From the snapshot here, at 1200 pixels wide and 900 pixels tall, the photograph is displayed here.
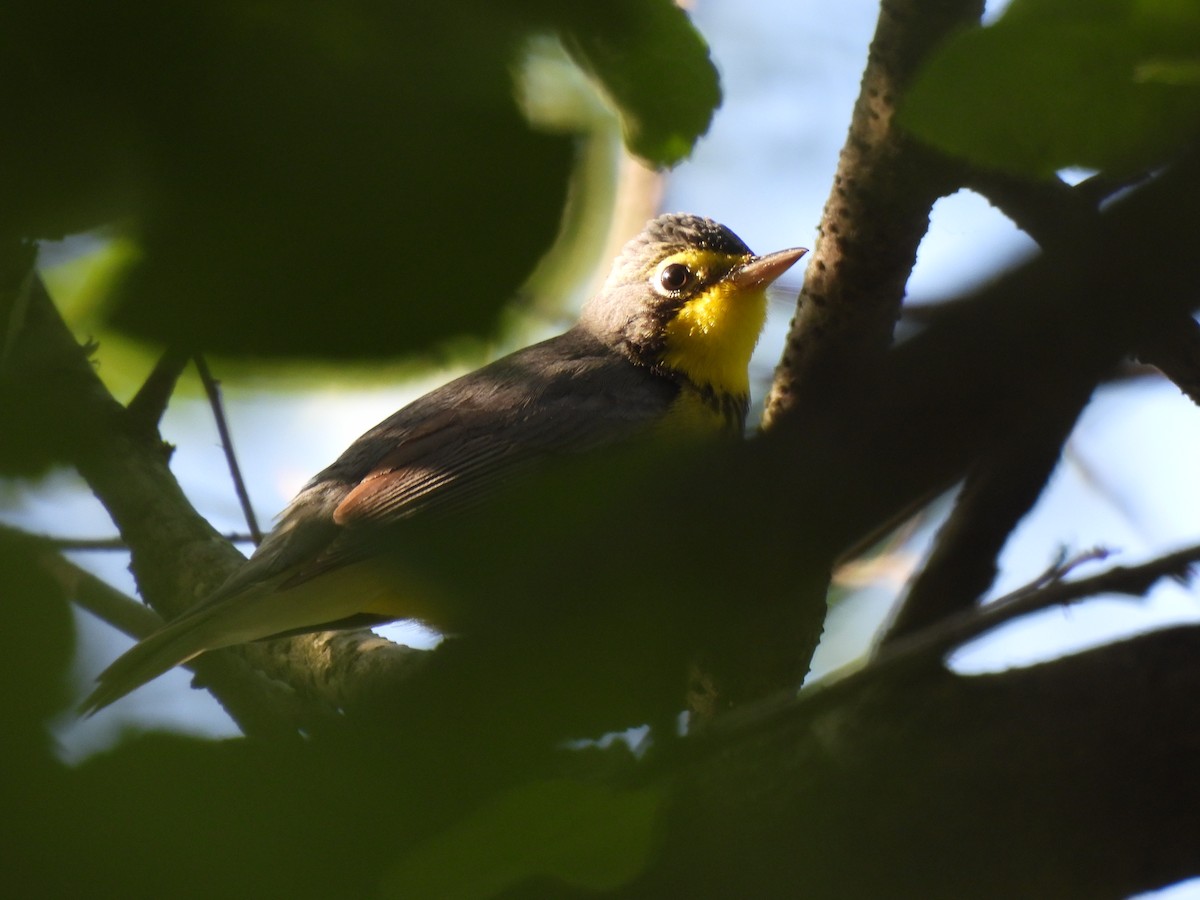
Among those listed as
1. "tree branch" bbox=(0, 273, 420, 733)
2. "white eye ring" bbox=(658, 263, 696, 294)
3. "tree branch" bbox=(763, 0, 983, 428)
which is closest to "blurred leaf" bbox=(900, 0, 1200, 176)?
"tree branch" bbox=(763, 0, 983, 428)

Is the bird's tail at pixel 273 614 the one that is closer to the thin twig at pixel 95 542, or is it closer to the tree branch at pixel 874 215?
the thin twig at pixel 95 542

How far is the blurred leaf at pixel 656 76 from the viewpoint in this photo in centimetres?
136

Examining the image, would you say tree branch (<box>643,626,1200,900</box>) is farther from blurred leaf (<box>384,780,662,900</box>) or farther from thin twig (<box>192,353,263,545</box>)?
thin twig (<box>192,353,263,545</box>)

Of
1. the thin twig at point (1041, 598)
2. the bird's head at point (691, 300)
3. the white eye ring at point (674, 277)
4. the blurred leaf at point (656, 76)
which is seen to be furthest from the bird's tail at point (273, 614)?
the thin twig at point (1041, 598)

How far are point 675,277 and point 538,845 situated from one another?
5.50 m

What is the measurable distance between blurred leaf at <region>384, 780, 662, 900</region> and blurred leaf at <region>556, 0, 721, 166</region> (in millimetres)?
804

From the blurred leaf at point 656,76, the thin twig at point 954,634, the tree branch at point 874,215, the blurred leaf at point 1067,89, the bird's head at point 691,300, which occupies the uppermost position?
the bird's head at point 691,300

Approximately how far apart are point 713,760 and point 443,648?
2.05 ft

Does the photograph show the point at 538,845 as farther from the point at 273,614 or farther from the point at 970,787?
the point at 273,614

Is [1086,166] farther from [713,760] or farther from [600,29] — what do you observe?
[713,760]

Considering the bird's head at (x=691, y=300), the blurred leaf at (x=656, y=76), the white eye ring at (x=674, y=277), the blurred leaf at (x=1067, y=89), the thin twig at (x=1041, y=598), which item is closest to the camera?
the blurred leaf at (x=1067, y=89)

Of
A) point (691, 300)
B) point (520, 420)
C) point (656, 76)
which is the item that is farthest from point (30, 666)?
point (691, 300)

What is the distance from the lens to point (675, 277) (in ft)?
21.5

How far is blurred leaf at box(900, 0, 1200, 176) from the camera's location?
1.11 meters
